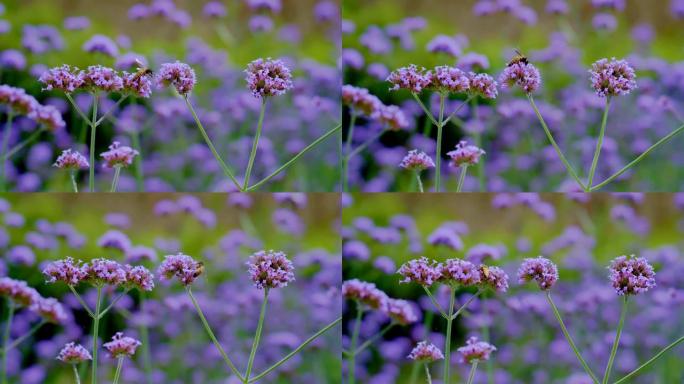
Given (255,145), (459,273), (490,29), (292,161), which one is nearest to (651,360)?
(459,273)

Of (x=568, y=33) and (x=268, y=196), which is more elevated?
(x=568, y=33)

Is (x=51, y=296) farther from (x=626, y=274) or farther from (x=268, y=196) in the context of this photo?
(x=626, y=274)

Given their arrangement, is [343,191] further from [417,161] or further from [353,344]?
[353,344]

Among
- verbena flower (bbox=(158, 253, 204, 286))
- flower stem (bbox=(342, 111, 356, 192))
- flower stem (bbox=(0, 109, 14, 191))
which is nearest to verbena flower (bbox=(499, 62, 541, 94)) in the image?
flower stem (bbox=(342, 111, 356, 192))

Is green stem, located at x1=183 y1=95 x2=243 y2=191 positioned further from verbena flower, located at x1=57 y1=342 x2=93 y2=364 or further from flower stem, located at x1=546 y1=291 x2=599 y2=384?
flower stem, located at x1=546 y1=291 x2=599 y2=384

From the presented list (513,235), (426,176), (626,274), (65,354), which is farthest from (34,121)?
(626,274)

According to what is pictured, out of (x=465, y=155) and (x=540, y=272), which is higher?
(x=465, y=155)
